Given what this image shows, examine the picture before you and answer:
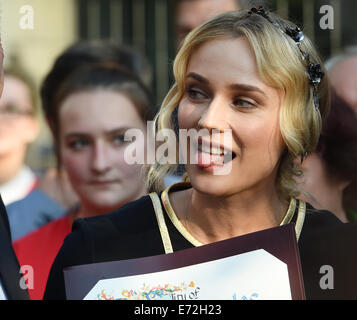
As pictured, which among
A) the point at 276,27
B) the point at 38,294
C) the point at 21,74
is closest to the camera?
the point at 276,27

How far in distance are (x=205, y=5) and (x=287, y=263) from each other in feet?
2.74

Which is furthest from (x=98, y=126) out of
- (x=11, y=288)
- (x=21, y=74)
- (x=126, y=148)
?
(x=11, y=288)

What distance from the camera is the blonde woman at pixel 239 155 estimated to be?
142cm

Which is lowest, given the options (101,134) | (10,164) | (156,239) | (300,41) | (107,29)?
(156,239)

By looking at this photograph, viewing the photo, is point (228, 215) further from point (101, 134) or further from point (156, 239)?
point (101, 134)

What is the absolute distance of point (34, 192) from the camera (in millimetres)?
2258

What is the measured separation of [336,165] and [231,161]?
0.52 metres

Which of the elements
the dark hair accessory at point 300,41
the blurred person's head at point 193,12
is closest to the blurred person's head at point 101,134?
the blurred person's head at point 193,12

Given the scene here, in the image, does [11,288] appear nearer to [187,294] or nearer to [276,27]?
[187,294]

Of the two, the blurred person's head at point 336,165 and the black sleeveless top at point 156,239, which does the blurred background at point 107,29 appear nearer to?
the blurred person's head at point 336,165

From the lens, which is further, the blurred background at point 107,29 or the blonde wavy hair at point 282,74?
the blurred background at point 107,29

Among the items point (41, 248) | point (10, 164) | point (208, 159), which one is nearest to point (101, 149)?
point (41, 248)

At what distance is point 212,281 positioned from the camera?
1469mm

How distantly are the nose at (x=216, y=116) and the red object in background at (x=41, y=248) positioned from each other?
0.53 m
